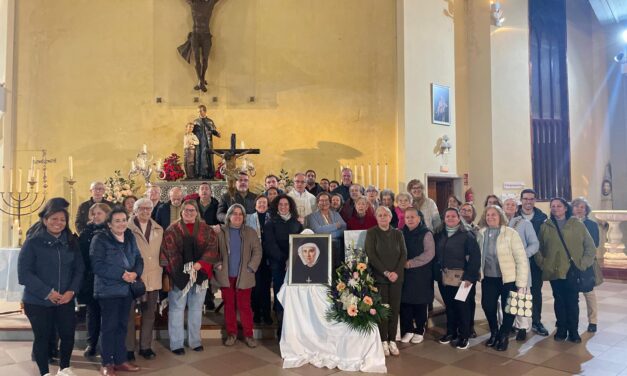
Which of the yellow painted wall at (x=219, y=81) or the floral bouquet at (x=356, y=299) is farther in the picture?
the yellow painted wall at (x=219, y=81)

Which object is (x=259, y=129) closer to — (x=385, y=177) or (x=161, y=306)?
(x=385, y=177)

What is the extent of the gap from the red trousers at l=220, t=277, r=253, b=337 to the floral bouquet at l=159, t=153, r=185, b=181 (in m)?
4.25

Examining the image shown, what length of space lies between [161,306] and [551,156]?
11.5 metres

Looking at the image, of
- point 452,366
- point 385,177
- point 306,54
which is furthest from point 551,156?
point 452,366

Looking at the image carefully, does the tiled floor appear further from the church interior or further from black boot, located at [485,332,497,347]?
the church interior

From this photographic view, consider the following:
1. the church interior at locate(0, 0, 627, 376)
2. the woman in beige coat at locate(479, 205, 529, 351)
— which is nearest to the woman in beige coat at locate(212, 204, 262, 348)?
the woman in beige coat at locate(479, 205, 529, 351)

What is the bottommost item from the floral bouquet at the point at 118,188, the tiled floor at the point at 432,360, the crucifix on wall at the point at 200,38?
the tiled floor at the point at 432,360

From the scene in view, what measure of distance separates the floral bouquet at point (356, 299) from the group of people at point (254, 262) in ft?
0.54

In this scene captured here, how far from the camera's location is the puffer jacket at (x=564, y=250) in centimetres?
486

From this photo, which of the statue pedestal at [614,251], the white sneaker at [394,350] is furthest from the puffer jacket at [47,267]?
the statue pedestal at [614,251]

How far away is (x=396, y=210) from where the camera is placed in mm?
5500

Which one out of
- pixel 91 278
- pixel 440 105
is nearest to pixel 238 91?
pixel 440 105

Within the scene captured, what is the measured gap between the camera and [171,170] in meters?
8.38

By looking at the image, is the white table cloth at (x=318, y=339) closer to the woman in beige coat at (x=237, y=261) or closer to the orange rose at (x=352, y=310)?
the orange rose at (x=352, y=310)
